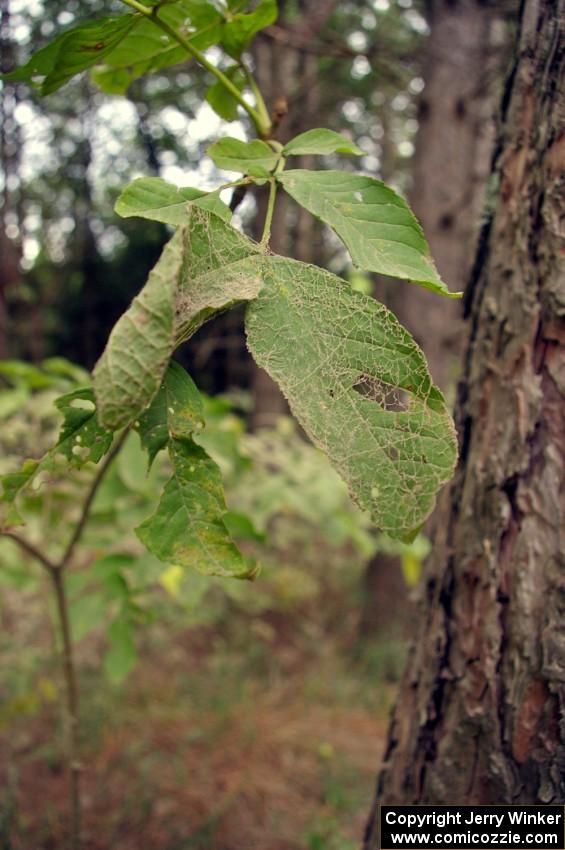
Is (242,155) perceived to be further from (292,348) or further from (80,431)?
(80,431)

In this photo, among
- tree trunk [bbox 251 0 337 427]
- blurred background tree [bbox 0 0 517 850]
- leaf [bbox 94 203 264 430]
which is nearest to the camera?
leaf [bbox 94 203 264 430]

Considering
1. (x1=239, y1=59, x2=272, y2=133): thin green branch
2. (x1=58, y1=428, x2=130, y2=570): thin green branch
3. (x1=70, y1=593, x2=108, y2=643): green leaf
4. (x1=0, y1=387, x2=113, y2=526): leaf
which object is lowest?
(x1=70, y1=593, x2=108, y2=643): green leaf

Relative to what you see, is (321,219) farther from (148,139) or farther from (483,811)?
(148,139)

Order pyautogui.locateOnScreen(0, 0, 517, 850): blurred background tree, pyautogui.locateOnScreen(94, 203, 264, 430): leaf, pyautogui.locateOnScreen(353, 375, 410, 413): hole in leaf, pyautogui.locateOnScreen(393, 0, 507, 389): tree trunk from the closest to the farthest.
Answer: pyautogui.locateOnScreen(94, 203, 264, 430): leaf → pyautogui.locateOnScreen(353, 375, 410, 413): hole in leaf → pyautogui.locateOnScreen(0, 0, 517, 850): blurred background tree → pyautogui.locateOnScreen(393, 0, 507, 389): tree trunk

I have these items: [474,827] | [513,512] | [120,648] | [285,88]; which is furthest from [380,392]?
[285,88]

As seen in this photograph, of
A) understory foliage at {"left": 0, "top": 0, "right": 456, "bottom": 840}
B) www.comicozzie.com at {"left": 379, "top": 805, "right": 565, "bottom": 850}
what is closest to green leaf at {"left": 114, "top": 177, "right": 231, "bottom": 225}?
understory foliage at {"left": 0, "top": 0, "right": 456, "bottom": 840}

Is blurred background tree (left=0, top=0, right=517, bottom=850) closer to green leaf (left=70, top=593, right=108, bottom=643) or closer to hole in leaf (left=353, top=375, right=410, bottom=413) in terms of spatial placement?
green leaf (left=70, top=593, right=108, bottom=643)

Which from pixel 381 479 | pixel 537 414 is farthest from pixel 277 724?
pixel 381 479
